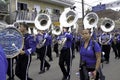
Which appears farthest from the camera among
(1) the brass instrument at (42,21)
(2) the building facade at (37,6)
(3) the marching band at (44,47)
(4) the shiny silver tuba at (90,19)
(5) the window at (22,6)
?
(5) the window at (22,6)

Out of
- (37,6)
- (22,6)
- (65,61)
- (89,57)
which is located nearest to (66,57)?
(65,61)

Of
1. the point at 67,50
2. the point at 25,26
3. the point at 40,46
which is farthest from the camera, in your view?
the point at 40,46

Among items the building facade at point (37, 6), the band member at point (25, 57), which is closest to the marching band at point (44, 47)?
the band member at point (25, 57)

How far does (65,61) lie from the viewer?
1018 cm

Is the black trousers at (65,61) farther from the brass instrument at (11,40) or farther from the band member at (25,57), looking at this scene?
the brass instrument at (11,40)

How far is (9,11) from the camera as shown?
3197 cm

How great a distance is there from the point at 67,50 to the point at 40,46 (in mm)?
3000

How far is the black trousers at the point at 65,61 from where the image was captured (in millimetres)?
10047

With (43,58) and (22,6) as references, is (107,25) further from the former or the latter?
(22,6)

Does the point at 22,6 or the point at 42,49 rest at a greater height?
the point at 22,6

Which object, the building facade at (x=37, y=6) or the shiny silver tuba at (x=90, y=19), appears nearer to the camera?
the shiny silver tuba at (x=90, y=19)

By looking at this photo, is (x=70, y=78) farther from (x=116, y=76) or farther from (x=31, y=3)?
(x=31, y=3)

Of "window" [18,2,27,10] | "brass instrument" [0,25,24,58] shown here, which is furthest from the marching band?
"window" [18,2,27,10]

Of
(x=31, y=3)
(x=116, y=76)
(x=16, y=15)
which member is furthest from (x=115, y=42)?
(x=31, y=3)
